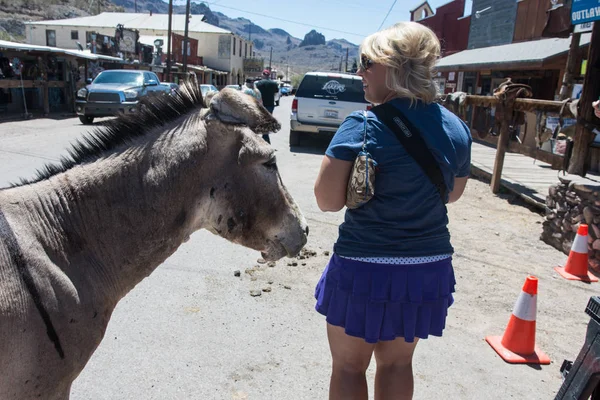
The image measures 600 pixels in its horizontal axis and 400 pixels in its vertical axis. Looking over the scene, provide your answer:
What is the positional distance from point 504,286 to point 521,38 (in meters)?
17.1

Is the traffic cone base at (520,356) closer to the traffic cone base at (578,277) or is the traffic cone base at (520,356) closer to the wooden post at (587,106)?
the traffic cone base at (578,277)

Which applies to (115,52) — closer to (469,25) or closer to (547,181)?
(469,25)

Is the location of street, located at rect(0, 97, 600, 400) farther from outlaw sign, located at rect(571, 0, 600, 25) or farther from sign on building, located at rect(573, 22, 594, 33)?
sign on building, located at rect(573, 22, 594, 33)

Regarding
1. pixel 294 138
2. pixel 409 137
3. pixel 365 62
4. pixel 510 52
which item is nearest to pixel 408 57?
pixel 365 62

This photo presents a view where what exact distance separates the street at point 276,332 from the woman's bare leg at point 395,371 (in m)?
0.93

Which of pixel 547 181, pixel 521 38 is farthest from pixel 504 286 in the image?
pixel 521 38

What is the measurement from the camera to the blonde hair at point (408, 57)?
1.94 metres

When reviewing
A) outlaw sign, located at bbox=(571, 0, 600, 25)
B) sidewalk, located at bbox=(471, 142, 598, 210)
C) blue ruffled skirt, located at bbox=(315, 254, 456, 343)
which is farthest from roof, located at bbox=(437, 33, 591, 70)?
blue ruffled skirt, located at bbox=(315, 254, 456, 343)

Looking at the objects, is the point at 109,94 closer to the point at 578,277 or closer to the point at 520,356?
the point at 578,277

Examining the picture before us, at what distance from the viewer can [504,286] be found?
16.6 feet

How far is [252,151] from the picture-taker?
187 cm

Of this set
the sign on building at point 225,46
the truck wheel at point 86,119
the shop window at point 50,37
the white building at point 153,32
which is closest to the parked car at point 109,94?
the truck wheel at point 86,119

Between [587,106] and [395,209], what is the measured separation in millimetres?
5638

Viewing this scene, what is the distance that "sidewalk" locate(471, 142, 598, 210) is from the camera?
28.3ft
